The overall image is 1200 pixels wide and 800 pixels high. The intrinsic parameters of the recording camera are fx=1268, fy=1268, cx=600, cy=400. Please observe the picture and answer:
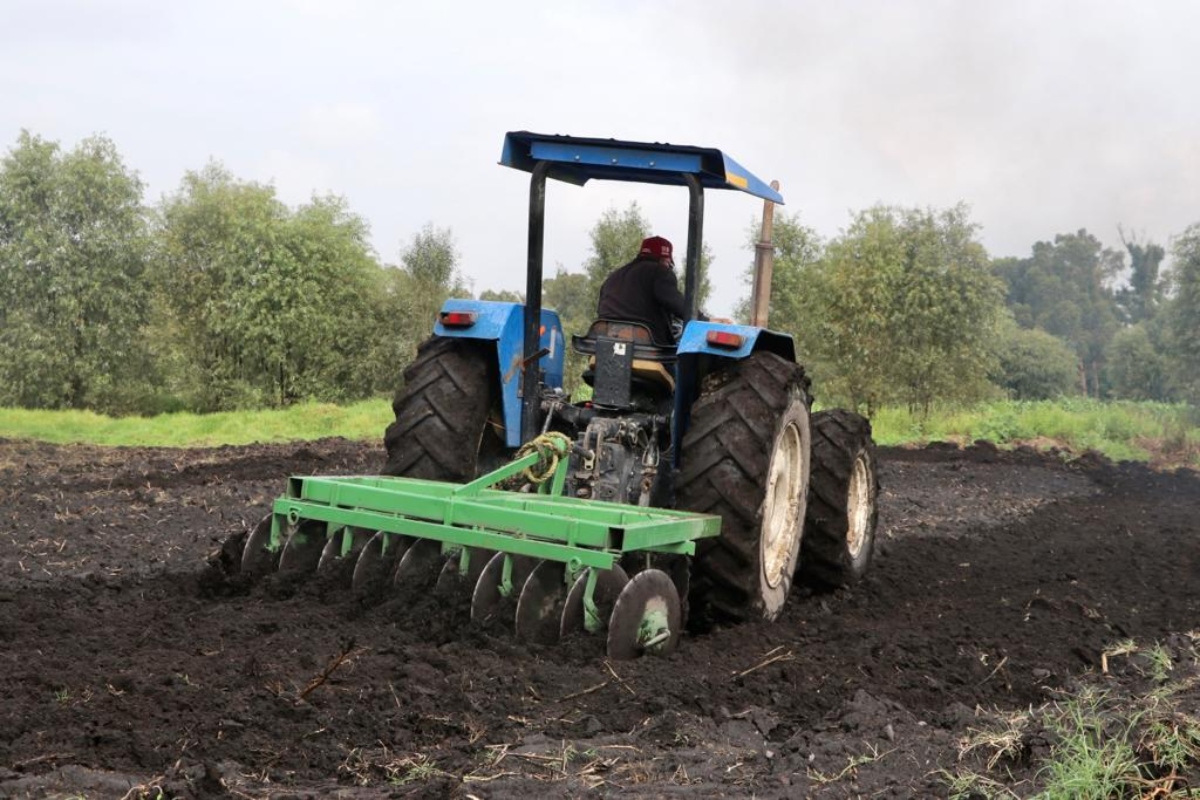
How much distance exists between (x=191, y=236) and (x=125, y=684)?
148 ft

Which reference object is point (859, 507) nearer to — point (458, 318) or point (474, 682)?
point (458, 318)

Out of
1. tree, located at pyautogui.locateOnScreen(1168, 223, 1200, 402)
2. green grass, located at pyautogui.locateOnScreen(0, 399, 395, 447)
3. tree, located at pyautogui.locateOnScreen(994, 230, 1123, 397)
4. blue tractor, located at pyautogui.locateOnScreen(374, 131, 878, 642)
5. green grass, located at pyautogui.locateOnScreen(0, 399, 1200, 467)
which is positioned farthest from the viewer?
tree, located at pyautogui.locateOnScreen(994, 230, 1123, 397)

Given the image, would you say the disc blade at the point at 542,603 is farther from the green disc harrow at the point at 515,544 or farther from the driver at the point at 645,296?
the driver at the point at 645,296

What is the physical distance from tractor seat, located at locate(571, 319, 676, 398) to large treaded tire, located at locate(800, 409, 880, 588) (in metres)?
1.15

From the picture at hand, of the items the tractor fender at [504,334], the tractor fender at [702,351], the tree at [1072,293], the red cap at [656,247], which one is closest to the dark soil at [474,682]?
the tractor fender at [702,351]

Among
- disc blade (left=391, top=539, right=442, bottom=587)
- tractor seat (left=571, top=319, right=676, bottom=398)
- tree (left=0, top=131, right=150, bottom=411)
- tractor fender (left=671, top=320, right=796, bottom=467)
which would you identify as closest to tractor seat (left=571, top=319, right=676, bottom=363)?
tractor seat (left=571, top=319, right=676, bottom=398)

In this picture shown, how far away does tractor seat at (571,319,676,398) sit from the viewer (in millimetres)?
6629

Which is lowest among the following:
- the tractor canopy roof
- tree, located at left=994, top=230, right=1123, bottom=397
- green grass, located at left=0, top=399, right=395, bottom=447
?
green grass, located at left=0, top=399, right=395, bottom=447

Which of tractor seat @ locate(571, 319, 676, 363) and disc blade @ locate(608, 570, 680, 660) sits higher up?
tractor seat @ locate(571, 319, 676, 363)

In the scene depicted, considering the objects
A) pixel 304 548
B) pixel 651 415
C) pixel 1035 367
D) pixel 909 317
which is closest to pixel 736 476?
pixel 651 415

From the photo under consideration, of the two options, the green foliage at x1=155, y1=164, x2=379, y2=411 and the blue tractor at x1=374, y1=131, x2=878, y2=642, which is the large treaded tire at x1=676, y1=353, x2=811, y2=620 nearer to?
the blue tractor at x1=374, y1=131, x2=878, y2=642

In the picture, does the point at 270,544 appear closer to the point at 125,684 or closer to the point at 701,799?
the point at 125,684

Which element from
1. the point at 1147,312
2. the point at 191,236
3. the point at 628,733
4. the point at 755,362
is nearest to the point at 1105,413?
the point at 755,362

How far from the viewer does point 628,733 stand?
4.25 meters
